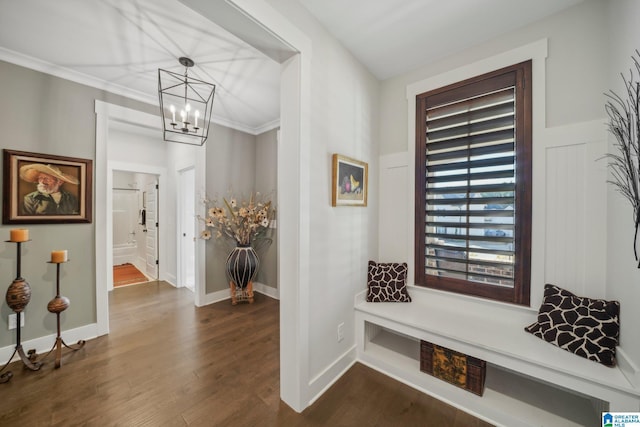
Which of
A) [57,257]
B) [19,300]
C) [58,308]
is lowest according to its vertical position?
[58,308]

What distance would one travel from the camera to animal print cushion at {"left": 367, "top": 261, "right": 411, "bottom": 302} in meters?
2.12

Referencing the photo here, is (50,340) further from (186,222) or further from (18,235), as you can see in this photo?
(186,222)

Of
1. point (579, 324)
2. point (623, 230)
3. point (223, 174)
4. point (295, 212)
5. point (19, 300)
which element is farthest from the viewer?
point (223, 174)

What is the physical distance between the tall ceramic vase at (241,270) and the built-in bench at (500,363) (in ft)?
5.92

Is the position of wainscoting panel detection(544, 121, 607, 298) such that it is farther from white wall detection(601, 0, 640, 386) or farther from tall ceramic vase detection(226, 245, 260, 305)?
tall ceramic vase detection(226, 245, 260, 305)

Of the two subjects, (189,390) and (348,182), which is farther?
(348,182)

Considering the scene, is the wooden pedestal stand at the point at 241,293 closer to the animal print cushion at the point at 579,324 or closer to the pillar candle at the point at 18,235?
the pillar candle at the point at 18,235

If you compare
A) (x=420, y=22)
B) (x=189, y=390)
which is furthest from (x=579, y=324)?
(x=189, y=390)

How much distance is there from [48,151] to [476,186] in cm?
385

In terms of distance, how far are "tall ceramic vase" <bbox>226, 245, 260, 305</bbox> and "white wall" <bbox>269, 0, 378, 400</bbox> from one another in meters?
1.80

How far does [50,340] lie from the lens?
2.20 m

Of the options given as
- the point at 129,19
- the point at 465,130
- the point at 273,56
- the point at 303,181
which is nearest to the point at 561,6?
the point at 465,130

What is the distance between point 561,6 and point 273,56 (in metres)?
1.95

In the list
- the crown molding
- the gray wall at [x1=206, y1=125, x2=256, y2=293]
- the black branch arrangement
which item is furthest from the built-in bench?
the crown molding
